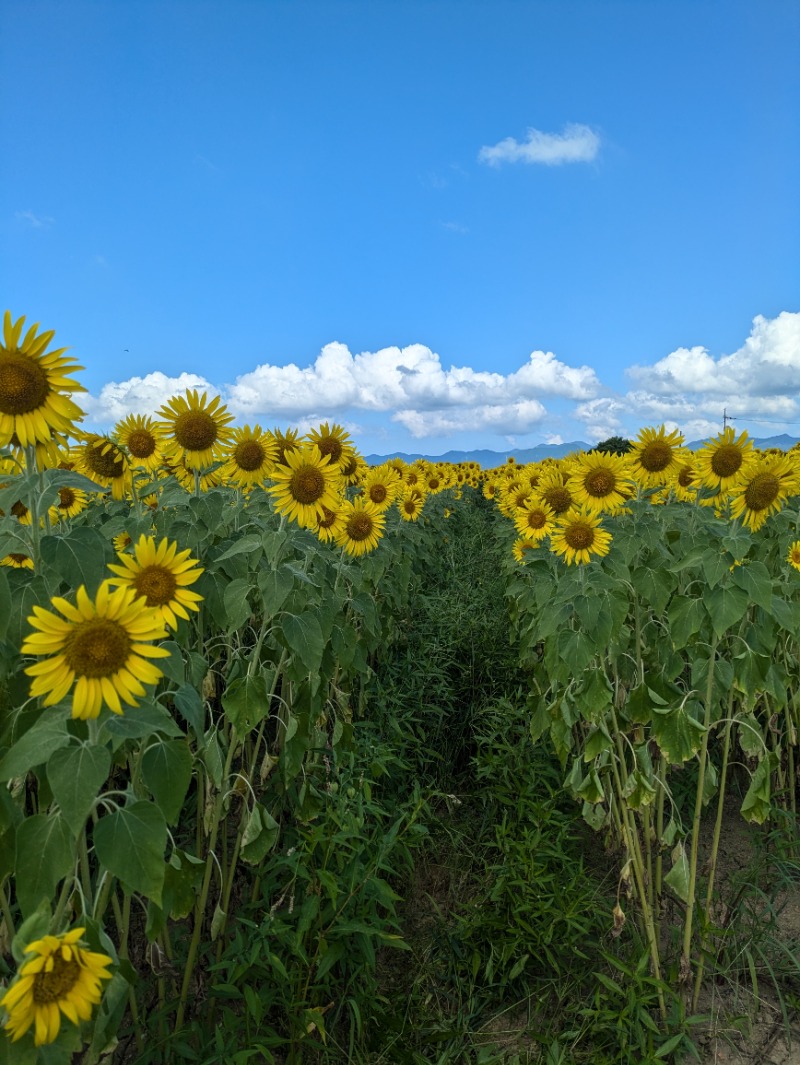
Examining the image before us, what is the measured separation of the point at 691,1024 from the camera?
8.84 feet

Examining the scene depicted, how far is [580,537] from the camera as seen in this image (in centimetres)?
317

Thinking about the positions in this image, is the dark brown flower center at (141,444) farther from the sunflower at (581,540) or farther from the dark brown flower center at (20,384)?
the sunflower at (581,540)

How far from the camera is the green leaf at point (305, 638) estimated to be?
2359mm

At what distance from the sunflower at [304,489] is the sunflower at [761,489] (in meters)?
1.76

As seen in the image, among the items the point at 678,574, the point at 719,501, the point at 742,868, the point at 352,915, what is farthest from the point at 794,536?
the point at 352,915

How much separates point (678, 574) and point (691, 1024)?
1.76 metres

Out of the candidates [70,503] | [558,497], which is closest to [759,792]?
[558,497]

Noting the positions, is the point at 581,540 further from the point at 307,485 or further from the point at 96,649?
the point at 96,649

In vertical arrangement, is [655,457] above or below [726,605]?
above

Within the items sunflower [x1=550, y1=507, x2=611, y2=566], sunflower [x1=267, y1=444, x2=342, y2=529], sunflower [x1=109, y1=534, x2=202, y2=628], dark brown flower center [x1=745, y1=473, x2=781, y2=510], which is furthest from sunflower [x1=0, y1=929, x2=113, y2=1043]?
dark brown flower center [x1=745, y1=473, x2=781, y2=510]

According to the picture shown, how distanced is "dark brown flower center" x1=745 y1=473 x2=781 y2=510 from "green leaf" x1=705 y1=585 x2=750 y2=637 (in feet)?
2.14

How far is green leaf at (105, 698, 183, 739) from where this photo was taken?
1454 mm

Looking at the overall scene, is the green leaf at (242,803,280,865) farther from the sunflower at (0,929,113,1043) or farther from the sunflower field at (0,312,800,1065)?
the sunflower at (0,929,113,1043)

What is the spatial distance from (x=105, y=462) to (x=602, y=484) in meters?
2.40
